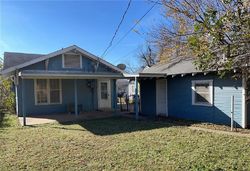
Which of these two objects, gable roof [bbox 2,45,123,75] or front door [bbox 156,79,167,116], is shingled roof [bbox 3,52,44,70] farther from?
front door [bbox 156,79,167,116]

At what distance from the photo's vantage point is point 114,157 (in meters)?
5.80

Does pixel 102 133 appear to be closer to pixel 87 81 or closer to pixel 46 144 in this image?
pixel 46 144

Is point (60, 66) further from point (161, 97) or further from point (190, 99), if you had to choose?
point (190, 99)

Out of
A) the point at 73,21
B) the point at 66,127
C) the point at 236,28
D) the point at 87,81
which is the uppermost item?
the point at 73,21

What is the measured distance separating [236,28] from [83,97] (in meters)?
12.5

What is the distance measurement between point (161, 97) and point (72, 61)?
6120 mm

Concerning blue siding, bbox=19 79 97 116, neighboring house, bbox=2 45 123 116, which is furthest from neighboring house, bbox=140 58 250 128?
blue siding, bbox=19 79 97 116

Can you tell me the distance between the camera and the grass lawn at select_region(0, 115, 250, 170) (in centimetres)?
525

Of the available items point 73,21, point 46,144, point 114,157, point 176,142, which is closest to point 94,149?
point 114,157

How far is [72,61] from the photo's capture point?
49.6 feet

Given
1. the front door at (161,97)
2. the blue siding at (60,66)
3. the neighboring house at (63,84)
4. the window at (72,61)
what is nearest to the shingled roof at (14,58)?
the neighboring house at (63,84)

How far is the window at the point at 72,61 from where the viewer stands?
14.8m

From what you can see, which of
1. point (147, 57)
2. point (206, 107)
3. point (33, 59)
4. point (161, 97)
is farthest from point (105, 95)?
point (147, 57)

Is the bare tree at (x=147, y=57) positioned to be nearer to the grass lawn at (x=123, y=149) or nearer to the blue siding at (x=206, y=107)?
the blue siding at (x=206, y=107)
